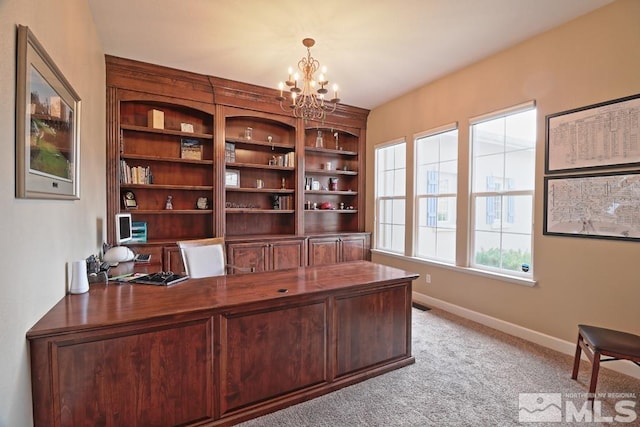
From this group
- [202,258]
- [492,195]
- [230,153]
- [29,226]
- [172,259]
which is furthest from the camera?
[230,153]

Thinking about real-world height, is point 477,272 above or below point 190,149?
below

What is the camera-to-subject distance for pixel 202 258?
298 centimetres

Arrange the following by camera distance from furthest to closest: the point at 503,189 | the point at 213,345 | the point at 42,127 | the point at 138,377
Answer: the point at 503,189
the point at 213,345
the point at 138,377
the point at 42,127

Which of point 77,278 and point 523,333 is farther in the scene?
point 523,333

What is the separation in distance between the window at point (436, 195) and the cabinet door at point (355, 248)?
104 cm

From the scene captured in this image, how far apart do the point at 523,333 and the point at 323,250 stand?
274 cm

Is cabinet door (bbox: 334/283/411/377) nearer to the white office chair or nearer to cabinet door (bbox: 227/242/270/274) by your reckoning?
the white office chair

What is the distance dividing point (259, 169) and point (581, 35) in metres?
3.98

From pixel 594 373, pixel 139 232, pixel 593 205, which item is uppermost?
pixel 593 205

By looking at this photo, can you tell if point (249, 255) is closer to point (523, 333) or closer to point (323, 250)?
point (323, 250)

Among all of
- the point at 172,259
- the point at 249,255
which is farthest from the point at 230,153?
the point at 172,259

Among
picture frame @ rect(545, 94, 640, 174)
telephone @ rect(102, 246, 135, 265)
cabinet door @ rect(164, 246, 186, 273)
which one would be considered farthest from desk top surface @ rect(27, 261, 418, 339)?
picture frame @ rect(545, 94, 640, 174)

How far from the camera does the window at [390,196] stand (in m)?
4.74

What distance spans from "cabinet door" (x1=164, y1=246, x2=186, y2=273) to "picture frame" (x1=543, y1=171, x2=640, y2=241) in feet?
13.3
